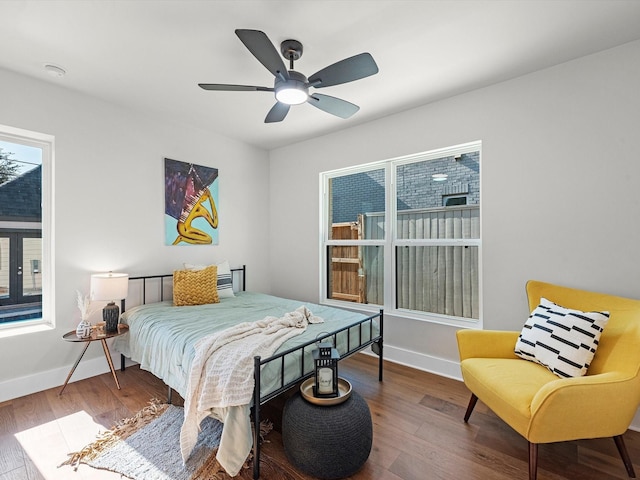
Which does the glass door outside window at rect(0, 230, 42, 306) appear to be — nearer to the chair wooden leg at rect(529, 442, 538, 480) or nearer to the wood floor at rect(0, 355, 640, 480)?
the wood floor at rect(0, 355, 640, 480)

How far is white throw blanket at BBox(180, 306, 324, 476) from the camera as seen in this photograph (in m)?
1.64

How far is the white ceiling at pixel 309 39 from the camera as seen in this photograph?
1819mm

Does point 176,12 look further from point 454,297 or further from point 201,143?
point 454,297

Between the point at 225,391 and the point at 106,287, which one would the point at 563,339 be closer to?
the point at 225,391

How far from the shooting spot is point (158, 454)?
1.84 m

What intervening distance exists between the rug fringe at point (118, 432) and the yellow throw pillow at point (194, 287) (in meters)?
0.96

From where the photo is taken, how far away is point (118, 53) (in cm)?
225

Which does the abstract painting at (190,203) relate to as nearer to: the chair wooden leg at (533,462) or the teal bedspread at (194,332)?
the teal bedspread at (194,332)

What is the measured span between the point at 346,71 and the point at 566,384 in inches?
81.5

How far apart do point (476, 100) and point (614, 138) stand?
3.45ft

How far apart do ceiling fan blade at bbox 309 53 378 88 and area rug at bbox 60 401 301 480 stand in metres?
2.33

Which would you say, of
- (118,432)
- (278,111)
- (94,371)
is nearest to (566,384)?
(278,111)

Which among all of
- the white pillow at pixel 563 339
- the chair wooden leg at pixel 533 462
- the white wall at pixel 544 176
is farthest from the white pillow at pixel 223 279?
the chair wooden leg at pixel 533 462

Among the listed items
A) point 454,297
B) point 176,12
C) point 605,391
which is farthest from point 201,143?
point 605,391
